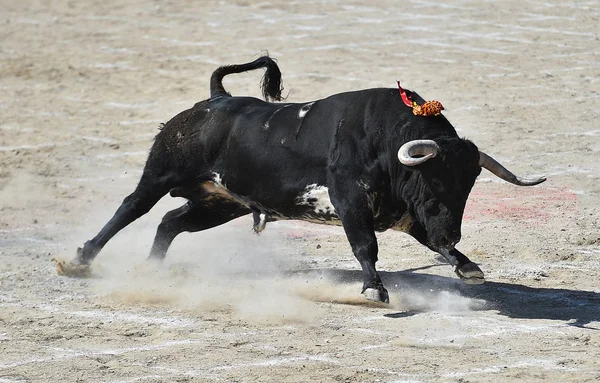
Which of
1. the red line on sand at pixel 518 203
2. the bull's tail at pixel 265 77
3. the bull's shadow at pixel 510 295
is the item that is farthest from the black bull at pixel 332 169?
the red line on sand at pixel 518 203

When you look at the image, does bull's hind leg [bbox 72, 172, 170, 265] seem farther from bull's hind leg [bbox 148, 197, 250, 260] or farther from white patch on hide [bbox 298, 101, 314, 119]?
white patch on hide [bbox 298, 101, 314, 119]

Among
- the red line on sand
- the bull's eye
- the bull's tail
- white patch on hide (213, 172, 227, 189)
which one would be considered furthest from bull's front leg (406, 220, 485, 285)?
the red line on sand

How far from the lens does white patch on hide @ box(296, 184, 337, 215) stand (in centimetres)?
871

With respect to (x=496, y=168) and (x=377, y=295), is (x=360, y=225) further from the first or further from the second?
(x=496, y=168)

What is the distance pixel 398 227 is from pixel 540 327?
4.74 ft

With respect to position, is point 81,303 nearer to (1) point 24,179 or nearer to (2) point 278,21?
(1) point 24,179

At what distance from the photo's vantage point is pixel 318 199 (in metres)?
8.75

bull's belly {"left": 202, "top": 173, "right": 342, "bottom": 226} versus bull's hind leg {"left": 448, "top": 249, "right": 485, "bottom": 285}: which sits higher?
bull's belly {"left": 202, "top": 173, "right": 342, "bottom": 226}

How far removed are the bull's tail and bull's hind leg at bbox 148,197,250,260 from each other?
94 centimetres

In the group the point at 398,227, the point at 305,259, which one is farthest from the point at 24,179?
the point at 398,227

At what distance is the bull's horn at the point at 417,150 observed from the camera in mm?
8141

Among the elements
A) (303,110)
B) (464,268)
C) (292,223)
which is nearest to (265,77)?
(303,110)

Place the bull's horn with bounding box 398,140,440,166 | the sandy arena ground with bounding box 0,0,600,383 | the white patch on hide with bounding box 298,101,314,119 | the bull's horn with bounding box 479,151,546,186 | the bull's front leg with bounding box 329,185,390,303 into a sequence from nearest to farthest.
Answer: the sandy arena ground with bounding box 0,0,600,383 → the bull's horn with bounding box 398,140,440,166 → the bull's front leg with bounding box 329,185,390,303 → the bull's horn with bounding box 479,151,546,186 → the white patch on hide with bounding box 298,101,314,119

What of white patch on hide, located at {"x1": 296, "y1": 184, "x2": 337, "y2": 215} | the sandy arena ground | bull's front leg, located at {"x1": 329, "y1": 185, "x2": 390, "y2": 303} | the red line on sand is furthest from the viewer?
the red line on sand
